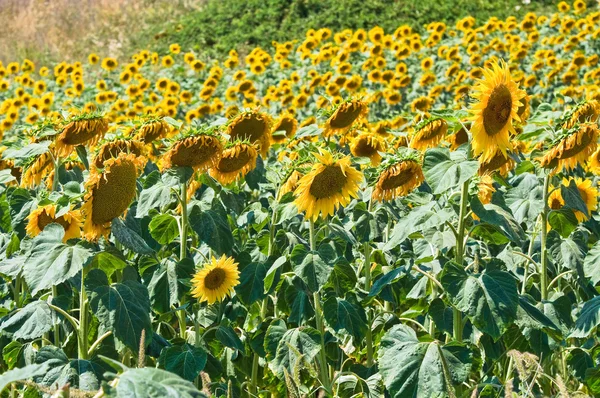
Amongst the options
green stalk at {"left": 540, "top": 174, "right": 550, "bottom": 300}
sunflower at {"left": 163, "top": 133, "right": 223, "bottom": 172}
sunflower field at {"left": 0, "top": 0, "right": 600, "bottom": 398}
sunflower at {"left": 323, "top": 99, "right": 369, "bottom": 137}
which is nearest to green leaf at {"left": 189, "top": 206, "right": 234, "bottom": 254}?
sunflower field at {"left": 0, "top": 0, "right": 600, "bottom": 398}

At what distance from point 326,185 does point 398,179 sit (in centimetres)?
24

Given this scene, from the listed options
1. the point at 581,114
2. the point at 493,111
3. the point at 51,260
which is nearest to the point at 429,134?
the point at 581,114

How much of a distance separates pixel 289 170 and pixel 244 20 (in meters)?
11.5

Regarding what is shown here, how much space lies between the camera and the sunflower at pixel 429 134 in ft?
10.00

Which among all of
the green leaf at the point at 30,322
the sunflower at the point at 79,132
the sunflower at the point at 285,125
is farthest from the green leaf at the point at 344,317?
the sunflower at the point at 285,125

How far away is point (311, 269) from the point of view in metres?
2.60

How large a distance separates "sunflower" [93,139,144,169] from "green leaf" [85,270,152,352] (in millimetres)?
470

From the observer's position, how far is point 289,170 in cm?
298

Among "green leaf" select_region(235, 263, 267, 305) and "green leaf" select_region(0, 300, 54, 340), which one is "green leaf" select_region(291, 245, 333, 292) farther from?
"green leaf" select_region(0, 300, 54, 340)

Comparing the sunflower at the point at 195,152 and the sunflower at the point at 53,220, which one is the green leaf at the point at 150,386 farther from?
the sunflower at the point at 195,152

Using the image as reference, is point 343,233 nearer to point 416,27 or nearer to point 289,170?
point 289,170

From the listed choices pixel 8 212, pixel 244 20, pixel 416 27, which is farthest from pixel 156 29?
pixel 8 212

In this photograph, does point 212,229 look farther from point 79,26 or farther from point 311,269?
point 79,26

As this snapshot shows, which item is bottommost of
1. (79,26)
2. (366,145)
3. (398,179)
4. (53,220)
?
(79,26)
